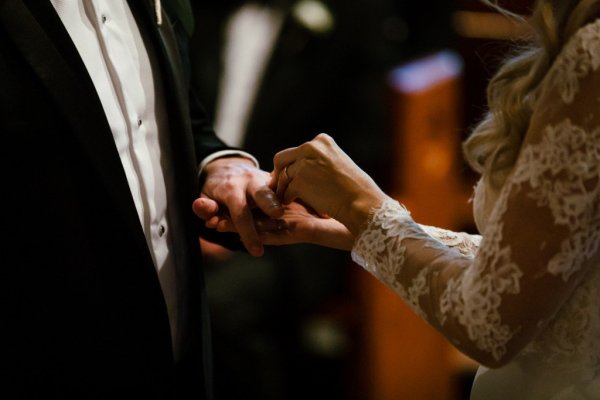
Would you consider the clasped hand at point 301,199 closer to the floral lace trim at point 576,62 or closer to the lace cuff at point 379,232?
the lace cuff at point 379,232

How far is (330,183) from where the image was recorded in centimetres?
144

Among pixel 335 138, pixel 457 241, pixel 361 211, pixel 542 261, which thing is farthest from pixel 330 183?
pixel 335 138

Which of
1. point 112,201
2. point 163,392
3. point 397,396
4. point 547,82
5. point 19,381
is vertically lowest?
point 397,396

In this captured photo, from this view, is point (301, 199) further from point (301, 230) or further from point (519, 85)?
point (519, 85)

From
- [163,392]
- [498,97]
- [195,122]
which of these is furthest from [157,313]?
[498,97]

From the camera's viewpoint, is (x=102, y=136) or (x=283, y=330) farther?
(x=283, y=330)

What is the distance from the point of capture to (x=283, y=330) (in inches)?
139

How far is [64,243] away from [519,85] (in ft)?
2.50

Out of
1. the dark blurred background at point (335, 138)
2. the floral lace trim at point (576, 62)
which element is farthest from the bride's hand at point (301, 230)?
the dark blurred background at point (335, 138)

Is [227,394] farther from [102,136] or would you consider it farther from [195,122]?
[102,136]

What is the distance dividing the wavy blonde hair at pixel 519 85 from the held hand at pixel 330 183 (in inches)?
8.1

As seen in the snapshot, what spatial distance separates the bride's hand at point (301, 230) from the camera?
1.62m

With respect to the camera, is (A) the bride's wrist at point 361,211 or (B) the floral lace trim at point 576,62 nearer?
(B) the floral lace trim at point 576,62

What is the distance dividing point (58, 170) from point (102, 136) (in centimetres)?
9
